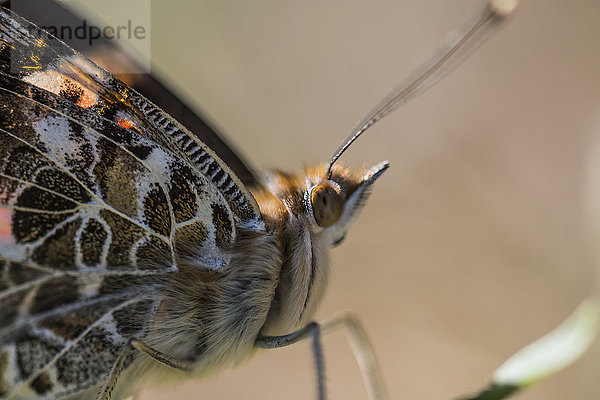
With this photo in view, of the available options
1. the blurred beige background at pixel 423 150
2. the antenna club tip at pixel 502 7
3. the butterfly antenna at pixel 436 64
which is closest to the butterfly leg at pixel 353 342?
the butterfly antenna at pixel 436 64

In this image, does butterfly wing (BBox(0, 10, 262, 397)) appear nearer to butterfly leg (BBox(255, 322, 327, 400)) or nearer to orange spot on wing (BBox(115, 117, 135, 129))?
orange spot on wing (BBox(115, 117, 135, 129))

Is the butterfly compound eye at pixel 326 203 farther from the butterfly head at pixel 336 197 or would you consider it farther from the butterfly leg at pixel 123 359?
the butterfly leg at pixel 123 359

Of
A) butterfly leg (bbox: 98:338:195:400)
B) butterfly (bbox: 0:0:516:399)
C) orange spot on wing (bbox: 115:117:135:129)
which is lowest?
butterfly leg (bbox: 98:338:195:400)

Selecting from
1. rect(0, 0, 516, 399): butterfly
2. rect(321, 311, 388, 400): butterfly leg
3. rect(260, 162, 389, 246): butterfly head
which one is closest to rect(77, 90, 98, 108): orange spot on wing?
rect(0, 0, 516, 399): butterfly

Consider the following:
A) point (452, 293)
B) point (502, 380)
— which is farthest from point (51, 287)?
point (452, 293)

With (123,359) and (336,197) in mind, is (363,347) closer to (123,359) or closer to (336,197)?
(336,197)

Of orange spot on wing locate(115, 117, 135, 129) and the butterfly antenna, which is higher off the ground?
the butterfly antenna

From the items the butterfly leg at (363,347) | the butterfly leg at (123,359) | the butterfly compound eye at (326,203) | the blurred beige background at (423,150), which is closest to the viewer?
the butterfly leg at (123,359)
